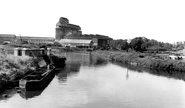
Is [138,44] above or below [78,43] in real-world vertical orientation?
above

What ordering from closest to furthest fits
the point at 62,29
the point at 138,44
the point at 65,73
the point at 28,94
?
the point at 28,94
the point at 65,73
the point at 138,44
the point at 62,29

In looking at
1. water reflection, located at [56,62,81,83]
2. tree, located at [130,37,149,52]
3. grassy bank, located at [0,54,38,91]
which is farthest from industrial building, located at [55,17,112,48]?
grassy bank, located at [0,54,38,91]

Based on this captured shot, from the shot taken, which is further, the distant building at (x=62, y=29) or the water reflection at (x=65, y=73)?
the distant building at (x=62, y=29)

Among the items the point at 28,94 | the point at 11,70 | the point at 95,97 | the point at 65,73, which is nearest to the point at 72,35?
the point at 65,73

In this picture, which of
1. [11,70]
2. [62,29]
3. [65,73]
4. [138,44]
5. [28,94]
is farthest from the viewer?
[62,29]

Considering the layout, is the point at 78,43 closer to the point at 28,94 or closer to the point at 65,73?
the point at 65,73

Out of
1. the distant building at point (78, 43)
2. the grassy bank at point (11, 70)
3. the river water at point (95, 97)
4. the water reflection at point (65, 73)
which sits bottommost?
the river water at point (95, 97)

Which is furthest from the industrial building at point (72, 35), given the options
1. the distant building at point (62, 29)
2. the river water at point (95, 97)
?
the river water at point (95, 97)

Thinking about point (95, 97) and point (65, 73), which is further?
point (65, 73)

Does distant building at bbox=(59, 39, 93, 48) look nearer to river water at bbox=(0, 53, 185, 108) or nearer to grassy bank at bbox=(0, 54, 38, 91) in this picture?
grassy bank at bbox=(0, 54, 38, 91)

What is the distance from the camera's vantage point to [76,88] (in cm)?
2844

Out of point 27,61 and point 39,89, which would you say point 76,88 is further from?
point 27,61

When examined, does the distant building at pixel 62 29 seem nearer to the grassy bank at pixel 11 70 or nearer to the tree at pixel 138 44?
the tree at pixel 138 44

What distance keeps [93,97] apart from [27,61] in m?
17.5
